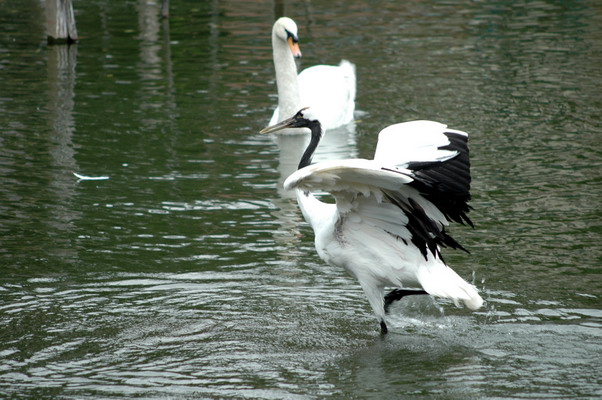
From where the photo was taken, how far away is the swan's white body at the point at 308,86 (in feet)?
38.9

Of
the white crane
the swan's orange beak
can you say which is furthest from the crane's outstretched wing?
the swan's orange beak

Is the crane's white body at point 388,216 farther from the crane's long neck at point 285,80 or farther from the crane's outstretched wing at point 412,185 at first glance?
the crane's long neck at point 285,80

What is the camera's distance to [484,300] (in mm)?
6785

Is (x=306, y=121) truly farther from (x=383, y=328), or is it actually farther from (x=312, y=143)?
(x=383, y=328)

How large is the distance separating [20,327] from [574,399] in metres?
3.51

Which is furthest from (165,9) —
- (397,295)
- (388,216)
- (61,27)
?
(388,216)

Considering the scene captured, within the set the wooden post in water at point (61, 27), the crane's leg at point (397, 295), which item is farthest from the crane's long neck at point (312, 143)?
the wooden post in water at point (61, 27)

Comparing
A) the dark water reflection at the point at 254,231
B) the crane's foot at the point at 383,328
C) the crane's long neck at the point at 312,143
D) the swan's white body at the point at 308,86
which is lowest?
the crane's foot at the point at 383,328

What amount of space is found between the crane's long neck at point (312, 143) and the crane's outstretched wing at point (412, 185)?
850 millimetres

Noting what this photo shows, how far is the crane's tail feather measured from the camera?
621 cm

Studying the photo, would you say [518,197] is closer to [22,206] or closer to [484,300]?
[484,300]

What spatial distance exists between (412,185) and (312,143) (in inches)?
59.8

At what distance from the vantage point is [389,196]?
6.17 m

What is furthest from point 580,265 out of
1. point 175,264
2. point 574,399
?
point 175,264
